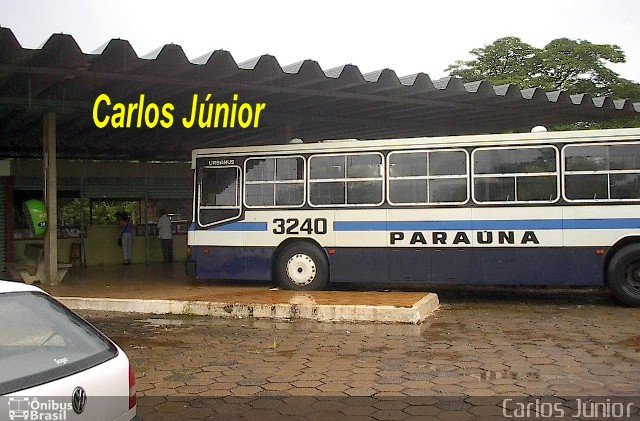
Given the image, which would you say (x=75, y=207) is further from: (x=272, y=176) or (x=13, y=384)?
(x=13, y=384)

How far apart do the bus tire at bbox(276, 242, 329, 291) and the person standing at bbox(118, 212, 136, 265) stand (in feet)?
25.3

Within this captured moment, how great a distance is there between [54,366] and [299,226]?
843cm


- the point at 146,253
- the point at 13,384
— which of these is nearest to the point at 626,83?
the point at 146,253

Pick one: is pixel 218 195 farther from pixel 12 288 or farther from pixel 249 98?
pixel 12 288

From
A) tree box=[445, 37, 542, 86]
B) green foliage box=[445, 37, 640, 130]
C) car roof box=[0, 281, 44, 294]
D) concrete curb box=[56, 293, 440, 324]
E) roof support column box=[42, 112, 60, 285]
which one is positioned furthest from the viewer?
tree box=[445, 37, 542, 86]

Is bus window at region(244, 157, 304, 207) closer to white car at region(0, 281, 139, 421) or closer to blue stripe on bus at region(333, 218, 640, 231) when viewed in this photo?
blue stripe on bus at region(333, 218, 640, 231)

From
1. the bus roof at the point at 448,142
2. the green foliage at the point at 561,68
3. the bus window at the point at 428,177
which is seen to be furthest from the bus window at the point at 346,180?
the green foliage at the point at 561,68

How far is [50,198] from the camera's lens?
12.9 m

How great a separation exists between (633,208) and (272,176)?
615cm

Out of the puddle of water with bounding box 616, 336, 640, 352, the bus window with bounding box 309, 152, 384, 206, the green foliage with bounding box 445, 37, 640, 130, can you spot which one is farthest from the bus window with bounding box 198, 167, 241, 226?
the green foliage with bounding box 445, 37, 640, 130

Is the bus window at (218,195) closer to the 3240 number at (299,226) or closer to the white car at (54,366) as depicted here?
the 3240 number at (299,226)

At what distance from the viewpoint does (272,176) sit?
38.7 ft

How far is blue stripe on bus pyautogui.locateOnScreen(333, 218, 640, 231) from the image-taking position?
9.91m

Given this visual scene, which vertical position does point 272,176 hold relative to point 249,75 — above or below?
below
